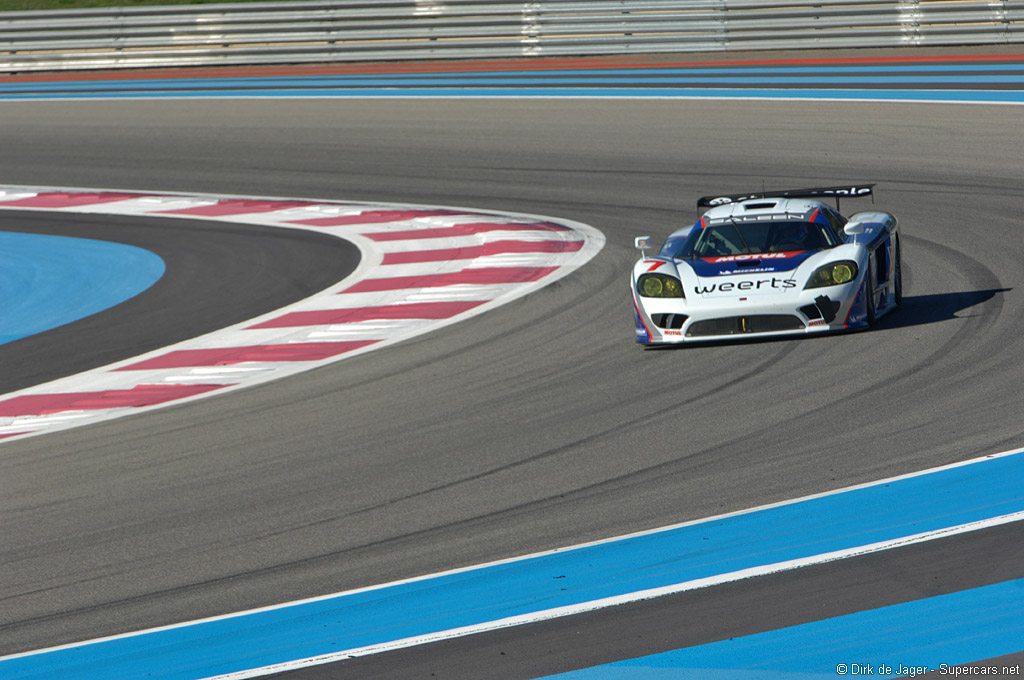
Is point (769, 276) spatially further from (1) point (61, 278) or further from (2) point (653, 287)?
(1) point (61, 278)

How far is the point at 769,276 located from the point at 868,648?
16.6 feet

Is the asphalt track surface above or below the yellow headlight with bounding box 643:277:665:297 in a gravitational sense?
below

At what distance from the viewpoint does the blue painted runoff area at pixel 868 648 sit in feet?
14.6

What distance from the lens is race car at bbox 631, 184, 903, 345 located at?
9.14 meters

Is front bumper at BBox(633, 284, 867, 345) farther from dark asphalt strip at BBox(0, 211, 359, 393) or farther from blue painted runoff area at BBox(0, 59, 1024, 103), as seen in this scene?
blue painted runoff area at BBox(0, 59, 1024, 103)

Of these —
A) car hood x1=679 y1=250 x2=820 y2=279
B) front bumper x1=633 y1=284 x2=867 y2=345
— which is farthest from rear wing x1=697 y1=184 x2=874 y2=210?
front bumper x1=633 y1=284 x2=867 y2=345

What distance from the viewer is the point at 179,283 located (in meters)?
12.9

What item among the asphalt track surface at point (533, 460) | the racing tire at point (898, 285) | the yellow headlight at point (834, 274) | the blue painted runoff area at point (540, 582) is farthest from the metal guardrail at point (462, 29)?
the blue painted runoff area at point (540, 582)

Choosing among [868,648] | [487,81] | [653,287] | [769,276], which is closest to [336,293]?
[653,287]

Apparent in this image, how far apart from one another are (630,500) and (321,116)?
1570cm

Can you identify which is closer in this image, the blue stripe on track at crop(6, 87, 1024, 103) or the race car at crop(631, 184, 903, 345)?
the race car at crop(631, 184, 903, 345)

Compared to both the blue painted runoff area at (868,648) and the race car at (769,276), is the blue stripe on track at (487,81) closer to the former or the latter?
the race car at (769,276)

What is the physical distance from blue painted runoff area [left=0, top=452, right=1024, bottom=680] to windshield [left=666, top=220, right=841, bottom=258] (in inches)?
149

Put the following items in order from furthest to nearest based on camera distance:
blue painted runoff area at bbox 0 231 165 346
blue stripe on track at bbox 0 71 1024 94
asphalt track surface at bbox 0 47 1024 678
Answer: blue stripe on track at bbox 0 71 1024 94
blue painted runoff area at bbox 0 231 165 346
asphalt track surface at bbox 0 47 1024 678
